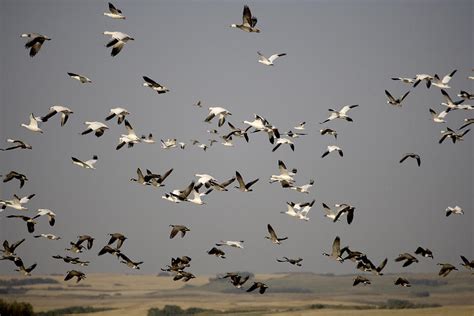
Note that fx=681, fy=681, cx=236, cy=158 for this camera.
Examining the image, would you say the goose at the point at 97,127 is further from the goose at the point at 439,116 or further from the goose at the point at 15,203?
the goose at the point at 439,116

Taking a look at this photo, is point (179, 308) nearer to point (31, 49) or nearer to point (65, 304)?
point (65, 304)

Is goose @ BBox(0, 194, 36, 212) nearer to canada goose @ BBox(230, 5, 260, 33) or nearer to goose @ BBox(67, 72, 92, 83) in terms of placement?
goose @ BBox(67, 72, 92, 83)

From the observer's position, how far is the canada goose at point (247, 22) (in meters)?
21.5

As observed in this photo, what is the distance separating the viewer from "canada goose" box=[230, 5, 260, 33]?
21531mm

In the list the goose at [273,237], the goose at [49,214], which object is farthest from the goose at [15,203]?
the goose at [273,237]

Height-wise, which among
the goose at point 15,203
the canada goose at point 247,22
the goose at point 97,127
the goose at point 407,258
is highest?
the canada goose at point 247,22

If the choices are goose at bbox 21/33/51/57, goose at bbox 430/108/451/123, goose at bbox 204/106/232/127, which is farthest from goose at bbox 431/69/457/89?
goose at bbox 21/33/51/57

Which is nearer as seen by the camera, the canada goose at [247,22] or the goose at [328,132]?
the canada goose at [247,22]

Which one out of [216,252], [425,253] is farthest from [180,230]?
[425,253]

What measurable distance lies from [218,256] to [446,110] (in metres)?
11.2

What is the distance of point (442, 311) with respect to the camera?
75812mm

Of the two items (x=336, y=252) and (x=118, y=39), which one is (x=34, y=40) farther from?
(x=336, y=252)

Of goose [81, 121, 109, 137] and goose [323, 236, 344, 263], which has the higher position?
goose [81, 121, 109, 137]

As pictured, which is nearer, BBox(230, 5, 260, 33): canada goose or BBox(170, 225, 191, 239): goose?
BBox(230, 5, 260, 33): canada goose
